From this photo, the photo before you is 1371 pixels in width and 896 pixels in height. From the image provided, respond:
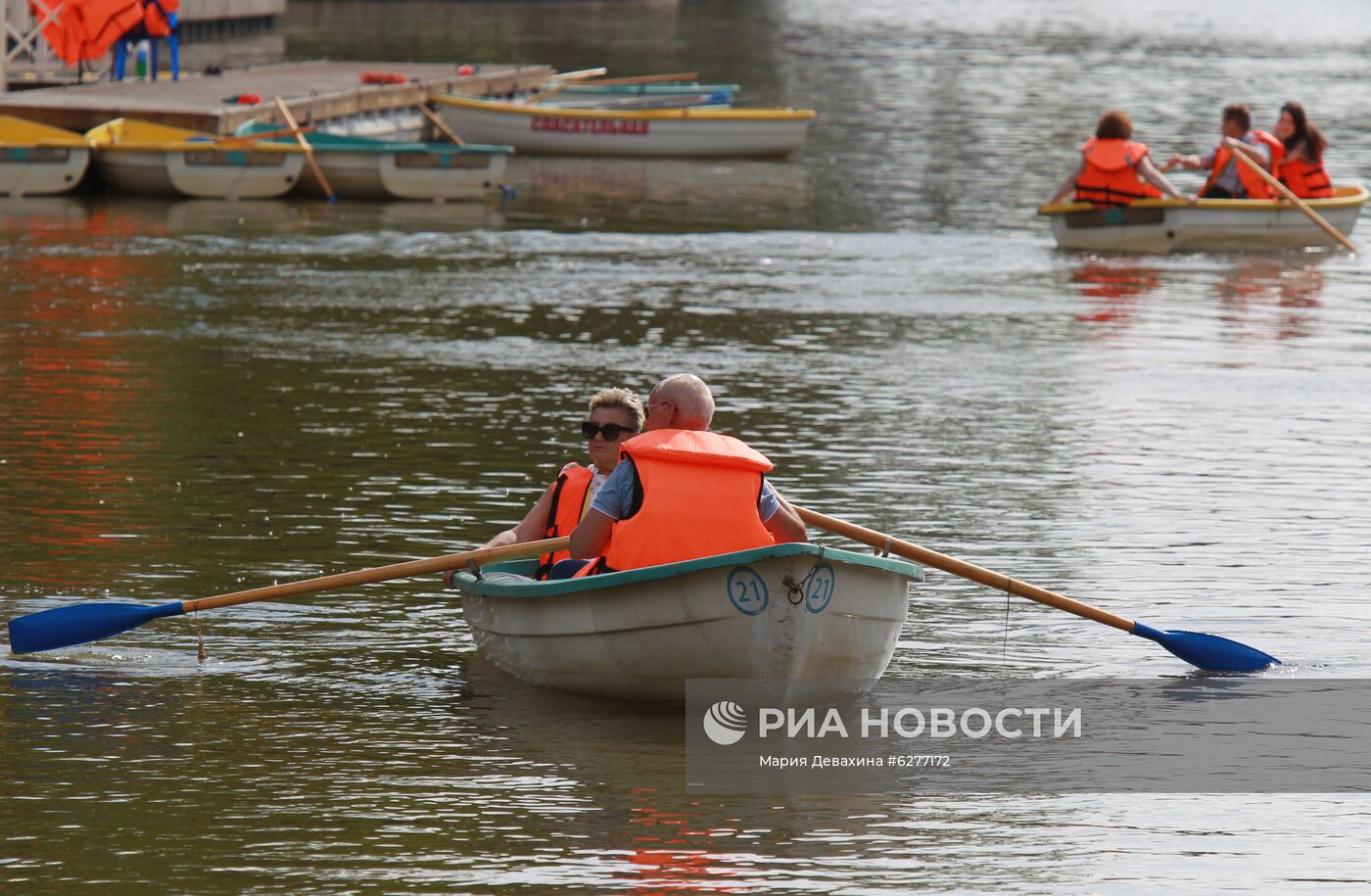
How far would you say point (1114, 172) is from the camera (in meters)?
24.9

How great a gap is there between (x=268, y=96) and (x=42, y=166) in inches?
220

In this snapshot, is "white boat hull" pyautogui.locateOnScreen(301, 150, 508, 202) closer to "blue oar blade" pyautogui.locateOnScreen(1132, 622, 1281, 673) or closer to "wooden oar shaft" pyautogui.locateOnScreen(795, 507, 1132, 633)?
"wooden oar shaft" pyautogui.locateOnScreen(795, 507, 1132, 633)

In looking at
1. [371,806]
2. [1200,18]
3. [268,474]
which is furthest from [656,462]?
[1200,18]

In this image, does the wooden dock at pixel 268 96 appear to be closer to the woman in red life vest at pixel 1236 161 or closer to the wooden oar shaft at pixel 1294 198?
the woman in red life vest at pixel 1236 161

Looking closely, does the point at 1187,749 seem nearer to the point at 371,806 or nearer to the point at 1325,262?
the point at 371,806

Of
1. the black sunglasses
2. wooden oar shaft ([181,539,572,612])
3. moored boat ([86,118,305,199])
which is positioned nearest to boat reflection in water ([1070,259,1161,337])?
moored boat ([86,118,305,199])

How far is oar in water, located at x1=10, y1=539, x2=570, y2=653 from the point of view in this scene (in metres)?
9.31

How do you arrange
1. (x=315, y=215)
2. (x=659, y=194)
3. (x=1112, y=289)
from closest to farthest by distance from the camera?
(x=1112, y=289) < (x=315, y=215) < (x=659, y=194)

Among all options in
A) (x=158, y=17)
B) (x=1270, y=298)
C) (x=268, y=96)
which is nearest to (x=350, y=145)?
(x=268, y=96)

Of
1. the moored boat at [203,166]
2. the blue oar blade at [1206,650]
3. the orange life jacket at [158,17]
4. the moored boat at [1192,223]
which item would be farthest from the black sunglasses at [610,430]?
the orange life jacket at [158,17]

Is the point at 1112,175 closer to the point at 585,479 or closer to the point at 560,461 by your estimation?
the point at 560,461

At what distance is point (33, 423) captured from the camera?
47.6ft

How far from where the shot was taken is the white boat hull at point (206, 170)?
91.0 ft

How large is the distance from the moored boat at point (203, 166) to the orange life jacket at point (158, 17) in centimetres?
731
